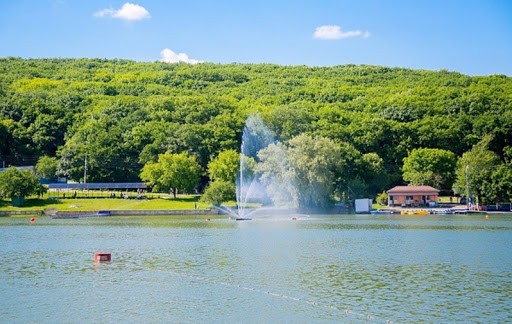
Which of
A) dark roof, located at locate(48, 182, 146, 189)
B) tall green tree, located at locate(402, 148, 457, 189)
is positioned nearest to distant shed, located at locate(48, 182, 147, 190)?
dark roof, located at locate(48, 182, 146, 189)

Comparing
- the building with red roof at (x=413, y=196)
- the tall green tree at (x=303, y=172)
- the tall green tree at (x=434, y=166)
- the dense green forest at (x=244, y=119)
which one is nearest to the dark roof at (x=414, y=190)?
the building with red roof at (x=413, y=196)

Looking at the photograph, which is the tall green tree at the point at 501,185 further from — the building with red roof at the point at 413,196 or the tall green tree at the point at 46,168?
the tall green tree at the point at 46,168

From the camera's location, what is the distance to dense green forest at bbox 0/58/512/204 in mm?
120688

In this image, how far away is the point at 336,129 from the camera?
121 metres

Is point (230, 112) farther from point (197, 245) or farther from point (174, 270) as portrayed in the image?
point (174, 270)

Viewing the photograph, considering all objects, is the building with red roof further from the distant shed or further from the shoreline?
the distant shed

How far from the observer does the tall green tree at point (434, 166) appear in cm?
11138

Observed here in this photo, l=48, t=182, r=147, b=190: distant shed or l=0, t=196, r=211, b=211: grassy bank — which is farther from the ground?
l=48, t=182, r=147, b=190: distant shed

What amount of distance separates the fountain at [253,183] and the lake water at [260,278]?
1289 inches

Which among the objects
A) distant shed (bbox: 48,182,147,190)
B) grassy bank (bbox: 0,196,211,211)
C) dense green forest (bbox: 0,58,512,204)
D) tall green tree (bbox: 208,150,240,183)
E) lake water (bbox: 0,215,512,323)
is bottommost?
lake water (bbox: 0,215,512,323)

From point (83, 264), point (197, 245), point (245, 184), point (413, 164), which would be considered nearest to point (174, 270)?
point (83, 264)

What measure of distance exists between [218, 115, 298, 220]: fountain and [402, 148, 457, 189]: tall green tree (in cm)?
2367

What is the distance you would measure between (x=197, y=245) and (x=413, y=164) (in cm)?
7094

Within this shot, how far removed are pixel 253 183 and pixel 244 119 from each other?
110ft
